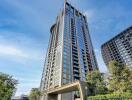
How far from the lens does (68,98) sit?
3191 inches

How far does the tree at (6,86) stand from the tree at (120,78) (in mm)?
28444

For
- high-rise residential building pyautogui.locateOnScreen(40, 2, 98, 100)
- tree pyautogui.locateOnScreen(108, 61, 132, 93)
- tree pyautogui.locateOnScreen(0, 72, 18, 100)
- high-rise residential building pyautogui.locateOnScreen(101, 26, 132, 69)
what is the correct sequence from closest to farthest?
tree pyautogui.locateOnScreen(108, 61, 132, 93), tree pyautogui.locateOnScreen(0, 72, 18, 100), high-rise residential building pyautogui.locateOnScreen(40, 2, 98, 100), high-rise residential building pyautogui.locateOnScreen(101, 26, 132, 69)

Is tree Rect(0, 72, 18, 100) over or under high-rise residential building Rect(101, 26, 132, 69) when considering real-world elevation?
under

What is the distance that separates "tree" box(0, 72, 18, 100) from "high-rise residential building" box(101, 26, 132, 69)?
8811 centimetres

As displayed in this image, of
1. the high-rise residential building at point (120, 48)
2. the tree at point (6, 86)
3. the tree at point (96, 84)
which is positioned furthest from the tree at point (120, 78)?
the high-rise residential building at point (120, 48)

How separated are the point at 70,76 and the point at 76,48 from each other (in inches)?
1005

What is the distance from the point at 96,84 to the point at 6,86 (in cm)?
2676

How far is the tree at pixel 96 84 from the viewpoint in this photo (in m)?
42.9

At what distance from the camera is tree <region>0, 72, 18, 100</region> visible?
140ft

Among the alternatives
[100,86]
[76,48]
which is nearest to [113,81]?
[100,86]

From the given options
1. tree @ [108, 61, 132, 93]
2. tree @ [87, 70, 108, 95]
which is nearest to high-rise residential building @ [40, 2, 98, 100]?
tree @ [87, 70, 108, 95]

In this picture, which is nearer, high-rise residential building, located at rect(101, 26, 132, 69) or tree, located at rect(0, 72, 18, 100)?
tree, located at rect(0, 72, 18, 100)

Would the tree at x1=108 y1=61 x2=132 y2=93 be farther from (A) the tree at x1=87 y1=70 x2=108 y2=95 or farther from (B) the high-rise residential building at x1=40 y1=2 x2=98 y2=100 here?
(B) the high-rise residential building at x1=40 y1=2 x2=98 y2=100

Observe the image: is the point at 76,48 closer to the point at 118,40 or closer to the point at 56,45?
the point at 56,45
